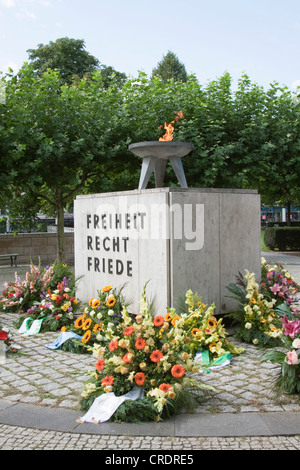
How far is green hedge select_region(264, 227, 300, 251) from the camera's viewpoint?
22.1 meters

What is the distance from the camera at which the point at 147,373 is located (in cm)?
401

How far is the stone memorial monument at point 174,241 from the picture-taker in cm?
610

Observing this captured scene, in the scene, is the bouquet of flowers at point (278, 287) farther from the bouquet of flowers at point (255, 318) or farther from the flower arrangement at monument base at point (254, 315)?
the bouquet of flowers at point (255, 318)

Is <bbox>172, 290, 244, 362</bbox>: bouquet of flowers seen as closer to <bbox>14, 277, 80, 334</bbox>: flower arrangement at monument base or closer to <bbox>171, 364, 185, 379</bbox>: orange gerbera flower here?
<bbox>171, 364, 185, 379</bbox>: orange gerbera flower

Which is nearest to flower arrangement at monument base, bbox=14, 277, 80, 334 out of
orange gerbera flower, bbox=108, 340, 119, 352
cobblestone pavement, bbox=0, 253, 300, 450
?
cobblestone pavement, bbox=0, 253, 300, 450

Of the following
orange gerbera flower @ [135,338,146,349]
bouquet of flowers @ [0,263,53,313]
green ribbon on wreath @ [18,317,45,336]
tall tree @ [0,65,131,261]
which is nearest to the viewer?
orange gerbera flower @ [135,338,146,349]

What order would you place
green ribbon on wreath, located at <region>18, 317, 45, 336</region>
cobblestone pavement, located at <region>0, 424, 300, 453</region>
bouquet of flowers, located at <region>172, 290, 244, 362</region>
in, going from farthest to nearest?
green ribbon on wreath, located at <region>18, 317, 45, 336</region>
bouquet of flowers, located at <region>172, 290, 244, 362</region>
cobblestone pavement, located at <region>0, 424, 300, 453</region>

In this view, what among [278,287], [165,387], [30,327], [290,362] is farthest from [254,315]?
[30,327]

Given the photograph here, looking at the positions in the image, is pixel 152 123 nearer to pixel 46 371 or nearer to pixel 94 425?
pixel 46 371

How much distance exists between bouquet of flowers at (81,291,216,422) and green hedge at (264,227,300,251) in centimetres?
1890

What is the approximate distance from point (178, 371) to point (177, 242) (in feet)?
8.03

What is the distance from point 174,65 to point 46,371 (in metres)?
54.7

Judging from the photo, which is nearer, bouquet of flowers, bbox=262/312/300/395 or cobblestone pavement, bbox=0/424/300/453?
cobblestone pavement, bbox=0/424/300/453

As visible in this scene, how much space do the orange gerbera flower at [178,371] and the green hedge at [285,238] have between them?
62.9ft
